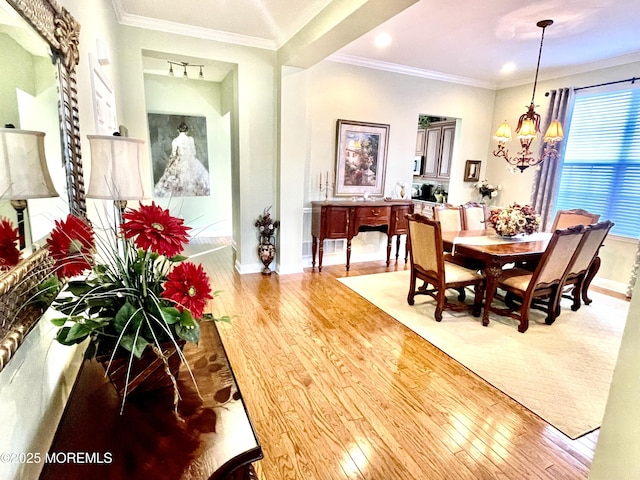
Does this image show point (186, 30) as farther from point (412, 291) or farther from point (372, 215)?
point (412, 291)

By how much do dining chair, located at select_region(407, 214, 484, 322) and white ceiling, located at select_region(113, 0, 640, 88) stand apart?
1.94 metres

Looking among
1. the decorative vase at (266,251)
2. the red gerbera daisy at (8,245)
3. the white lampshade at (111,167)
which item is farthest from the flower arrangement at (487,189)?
the red gerbera daisy at (8,245)

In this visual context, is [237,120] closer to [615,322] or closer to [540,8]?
[540,8]

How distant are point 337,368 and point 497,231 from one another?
7.80 feet

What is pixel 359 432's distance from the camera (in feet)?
6.07

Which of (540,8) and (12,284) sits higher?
(540,8)

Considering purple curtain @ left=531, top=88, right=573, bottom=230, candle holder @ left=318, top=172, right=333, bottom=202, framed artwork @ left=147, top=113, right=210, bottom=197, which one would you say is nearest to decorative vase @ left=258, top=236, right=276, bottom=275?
candle holder @ left=318, top=172, right=333, bottom=202

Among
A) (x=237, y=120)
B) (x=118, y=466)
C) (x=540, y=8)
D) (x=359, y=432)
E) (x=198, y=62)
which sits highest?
(x=540, y=8)

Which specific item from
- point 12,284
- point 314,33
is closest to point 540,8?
point 314,33

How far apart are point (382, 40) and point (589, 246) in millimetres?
3079

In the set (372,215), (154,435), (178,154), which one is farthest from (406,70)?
(154,435)

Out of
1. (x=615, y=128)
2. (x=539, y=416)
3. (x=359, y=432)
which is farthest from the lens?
(x=615, y=128)

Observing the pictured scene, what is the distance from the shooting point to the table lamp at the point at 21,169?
74cm

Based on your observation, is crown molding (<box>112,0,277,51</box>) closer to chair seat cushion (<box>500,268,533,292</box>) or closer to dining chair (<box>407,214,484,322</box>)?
dining chair (<box>407,214,484,322</box>)
